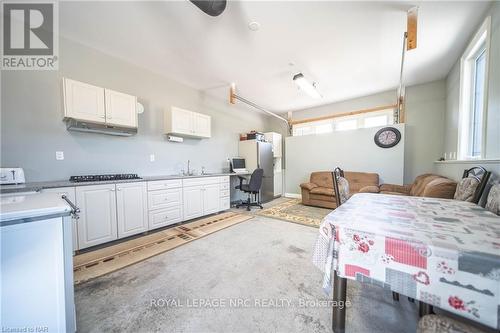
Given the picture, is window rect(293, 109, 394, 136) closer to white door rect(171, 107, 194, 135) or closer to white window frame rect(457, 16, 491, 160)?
white window frame rect(457, 16, 491, 160)

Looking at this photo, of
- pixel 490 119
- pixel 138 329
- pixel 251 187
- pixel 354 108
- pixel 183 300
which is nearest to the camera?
pixel 138 329

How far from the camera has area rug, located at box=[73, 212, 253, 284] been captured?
6.02 feet

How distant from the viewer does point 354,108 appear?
189 inches

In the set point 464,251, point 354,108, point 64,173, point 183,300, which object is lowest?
point 183,300

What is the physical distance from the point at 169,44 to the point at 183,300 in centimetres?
313

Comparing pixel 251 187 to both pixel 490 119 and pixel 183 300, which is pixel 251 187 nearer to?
pixel 183 300

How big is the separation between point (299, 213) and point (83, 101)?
4077mm

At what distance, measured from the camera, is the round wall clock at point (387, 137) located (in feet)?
13.1

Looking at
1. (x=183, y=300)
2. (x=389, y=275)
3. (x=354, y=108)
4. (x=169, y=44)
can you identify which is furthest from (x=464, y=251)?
(x=354, y=108)

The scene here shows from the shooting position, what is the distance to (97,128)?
8.40 feet

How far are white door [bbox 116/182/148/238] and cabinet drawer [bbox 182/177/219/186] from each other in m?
0.73

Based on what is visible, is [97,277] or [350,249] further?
[97,277]

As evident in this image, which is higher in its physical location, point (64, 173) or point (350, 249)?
point (64, 173)

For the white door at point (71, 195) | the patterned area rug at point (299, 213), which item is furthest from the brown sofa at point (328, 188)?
the white door at point (71, 195)
